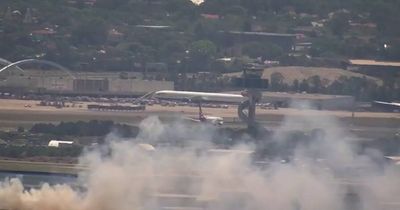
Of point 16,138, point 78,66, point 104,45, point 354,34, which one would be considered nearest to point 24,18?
point 104,45

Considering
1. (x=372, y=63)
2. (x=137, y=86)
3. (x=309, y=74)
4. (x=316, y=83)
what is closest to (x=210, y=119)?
(x=137, y=86)

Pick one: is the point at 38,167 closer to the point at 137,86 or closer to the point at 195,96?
the point at 195,96

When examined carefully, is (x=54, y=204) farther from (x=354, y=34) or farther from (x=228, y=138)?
(x=354, y=34)

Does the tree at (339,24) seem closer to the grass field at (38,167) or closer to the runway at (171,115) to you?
the runway at (171,115)

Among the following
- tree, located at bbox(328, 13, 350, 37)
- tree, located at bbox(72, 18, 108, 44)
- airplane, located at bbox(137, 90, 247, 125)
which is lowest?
airplane, located at bbox(137, 90, 247, 125)

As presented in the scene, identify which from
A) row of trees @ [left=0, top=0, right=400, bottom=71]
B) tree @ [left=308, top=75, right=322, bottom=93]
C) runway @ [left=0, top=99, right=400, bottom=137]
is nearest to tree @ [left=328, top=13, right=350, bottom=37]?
row of trees @ [left=0, top=0, right=400, bottom=71]

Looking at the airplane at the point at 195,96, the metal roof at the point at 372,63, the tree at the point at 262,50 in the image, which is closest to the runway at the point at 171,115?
the airplane at the point at 195,96

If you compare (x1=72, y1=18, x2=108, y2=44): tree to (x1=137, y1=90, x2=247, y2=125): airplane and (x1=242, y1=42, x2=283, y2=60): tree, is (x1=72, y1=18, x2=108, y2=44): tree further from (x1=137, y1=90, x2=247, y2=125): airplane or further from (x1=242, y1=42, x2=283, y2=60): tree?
(x1=137, y1=90, x2=247, y2=125): airplane

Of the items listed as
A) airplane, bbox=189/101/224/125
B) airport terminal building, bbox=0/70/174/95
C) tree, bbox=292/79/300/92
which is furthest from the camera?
tree, bbox=292/79/300/92
